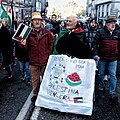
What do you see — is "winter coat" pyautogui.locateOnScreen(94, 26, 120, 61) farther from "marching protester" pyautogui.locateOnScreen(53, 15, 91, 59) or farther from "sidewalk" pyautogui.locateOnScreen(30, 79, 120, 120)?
"sidewalk" pyautogui.locateOnScreen(30, 79, 120, 120)

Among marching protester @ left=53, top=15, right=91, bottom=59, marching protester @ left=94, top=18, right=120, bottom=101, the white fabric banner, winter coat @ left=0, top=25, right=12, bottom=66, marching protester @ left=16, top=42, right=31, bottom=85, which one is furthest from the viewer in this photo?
winter coat @ left=0, top=25, right=12, bottom=66

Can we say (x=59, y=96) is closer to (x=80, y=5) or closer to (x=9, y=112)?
(x=9, y=112)

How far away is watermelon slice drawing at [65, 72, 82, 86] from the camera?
180 inches

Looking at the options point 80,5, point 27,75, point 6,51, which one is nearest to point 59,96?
point 27,75

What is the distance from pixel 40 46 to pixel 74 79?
39.5 inches

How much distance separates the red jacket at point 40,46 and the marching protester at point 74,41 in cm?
38

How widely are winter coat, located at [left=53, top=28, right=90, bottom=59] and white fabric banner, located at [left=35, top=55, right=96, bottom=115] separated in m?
0.18

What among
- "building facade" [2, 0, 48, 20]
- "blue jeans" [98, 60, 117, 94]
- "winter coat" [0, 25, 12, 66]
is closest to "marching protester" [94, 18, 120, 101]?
"blue jeans" [98, 60, 117, 94]

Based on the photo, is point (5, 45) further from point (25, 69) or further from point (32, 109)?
point (32, 109)

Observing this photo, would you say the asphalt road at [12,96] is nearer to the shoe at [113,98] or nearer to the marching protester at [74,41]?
the marching protester at [74,41]

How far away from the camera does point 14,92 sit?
5.93m

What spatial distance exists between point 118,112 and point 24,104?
1852 millimetres

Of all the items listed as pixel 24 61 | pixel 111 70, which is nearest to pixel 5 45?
pixel 24 61

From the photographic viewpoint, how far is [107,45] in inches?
217
